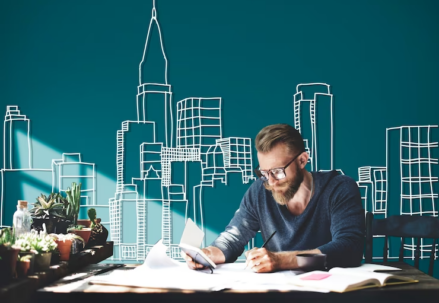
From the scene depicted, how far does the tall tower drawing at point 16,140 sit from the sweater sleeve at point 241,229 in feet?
6.91

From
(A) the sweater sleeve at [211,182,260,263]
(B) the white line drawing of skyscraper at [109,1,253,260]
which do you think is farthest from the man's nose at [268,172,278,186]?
(B) the white line drawing of skyscraper at [109,1,253,260]

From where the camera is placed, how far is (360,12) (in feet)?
12.8

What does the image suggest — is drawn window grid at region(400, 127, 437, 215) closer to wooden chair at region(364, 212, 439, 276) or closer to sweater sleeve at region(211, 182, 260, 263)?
wooden chair at region(364, 212, 439, 276)

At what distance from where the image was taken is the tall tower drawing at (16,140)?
3879mm

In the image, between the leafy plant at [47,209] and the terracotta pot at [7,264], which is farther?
the leafy plant at [47,209]

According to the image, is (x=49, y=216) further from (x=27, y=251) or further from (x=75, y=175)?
(x=75, y=175)

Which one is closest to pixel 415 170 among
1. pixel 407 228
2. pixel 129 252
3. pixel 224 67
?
pixel 407 228

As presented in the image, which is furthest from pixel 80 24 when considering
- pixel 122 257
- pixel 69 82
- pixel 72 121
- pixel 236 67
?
pixel 122 257

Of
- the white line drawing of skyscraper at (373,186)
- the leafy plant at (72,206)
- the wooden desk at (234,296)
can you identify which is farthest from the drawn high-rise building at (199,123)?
the wooden desk at (234,296)

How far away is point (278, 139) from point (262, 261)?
71 centimetres

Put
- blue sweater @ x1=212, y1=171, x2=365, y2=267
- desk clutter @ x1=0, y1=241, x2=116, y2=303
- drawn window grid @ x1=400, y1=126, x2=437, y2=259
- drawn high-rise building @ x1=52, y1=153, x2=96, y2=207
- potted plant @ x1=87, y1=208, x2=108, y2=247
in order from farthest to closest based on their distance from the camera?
drawn high-rise building @ x1=52, y1=153, x2=96, y2=207 < drawn window grid @ x1=400, y1=126, x2=437, y2=259 < potted plant @ x1=87, y1=208, x2=108, y2=247 < blue sweater @ x1=212, y1=171, x2=365, y2=267 < desk clutter @ x1=0, y1=241, x2=116, y2=303

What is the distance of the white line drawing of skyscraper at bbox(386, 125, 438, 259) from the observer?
12.3 ft

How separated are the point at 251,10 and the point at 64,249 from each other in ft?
8.78

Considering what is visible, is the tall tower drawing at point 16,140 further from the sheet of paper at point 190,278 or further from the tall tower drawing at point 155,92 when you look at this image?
the sheet of paper at point 190,278
